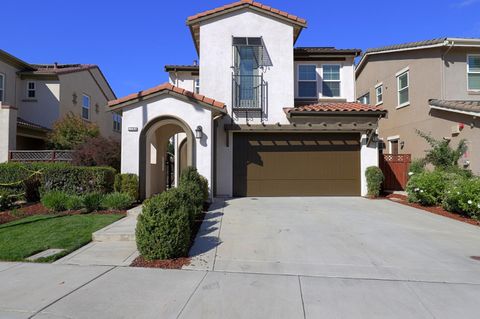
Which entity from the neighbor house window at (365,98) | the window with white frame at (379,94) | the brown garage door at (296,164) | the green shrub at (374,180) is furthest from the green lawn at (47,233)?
the neighbor house window at (365,98)

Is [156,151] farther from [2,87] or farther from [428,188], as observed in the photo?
[2,87]

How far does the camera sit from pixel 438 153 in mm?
13273

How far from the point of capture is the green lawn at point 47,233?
6.58 m

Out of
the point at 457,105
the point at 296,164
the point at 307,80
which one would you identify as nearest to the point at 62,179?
the point at 296,164

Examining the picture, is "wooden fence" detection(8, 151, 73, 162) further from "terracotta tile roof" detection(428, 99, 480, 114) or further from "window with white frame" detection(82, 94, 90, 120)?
"terracotta tile roof" detection(428, 99, 480, 114)

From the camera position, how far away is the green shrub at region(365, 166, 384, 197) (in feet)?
45.0

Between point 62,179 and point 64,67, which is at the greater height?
point 64,67

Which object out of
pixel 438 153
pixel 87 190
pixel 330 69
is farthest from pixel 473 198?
pixel 87 190

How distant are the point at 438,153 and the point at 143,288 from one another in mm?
12424

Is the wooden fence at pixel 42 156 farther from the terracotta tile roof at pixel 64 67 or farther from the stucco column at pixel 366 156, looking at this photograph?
the stucco column at pixel 366 156

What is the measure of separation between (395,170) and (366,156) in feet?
10.6

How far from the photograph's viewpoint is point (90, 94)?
25672 millimetres

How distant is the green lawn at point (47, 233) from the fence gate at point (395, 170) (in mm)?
12275

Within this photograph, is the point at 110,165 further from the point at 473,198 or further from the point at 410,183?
the point at 473,198
